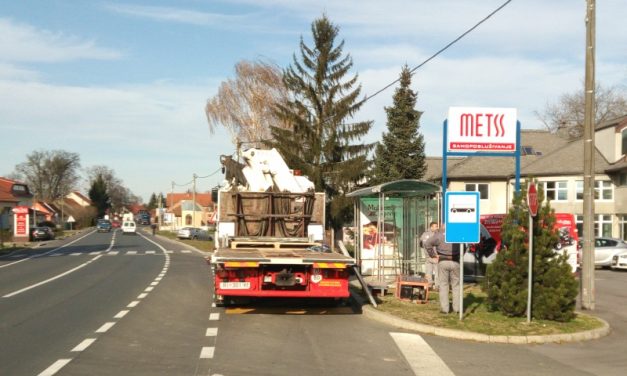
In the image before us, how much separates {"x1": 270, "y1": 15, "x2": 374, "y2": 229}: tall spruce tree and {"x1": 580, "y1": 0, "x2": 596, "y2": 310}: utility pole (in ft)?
84.5

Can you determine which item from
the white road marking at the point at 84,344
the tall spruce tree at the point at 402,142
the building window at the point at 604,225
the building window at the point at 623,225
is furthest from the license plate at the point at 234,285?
the building window at the point at 604,225

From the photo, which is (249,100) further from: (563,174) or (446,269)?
(446,269)

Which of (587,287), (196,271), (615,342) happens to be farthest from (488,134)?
(196,271)

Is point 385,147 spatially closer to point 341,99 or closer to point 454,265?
point 341,99

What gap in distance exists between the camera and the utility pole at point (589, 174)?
14.2 metres

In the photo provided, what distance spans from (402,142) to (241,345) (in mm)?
40927

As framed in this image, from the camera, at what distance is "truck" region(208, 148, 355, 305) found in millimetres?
12625

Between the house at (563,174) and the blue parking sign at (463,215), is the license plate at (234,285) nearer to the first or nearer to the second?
the blue parking sign at (463,215)

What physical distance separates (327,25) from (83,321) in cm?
3278

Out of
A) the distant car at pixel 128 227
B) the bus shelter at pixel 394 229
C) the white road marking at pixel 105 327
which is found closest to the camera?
the white road marking at pixel 105 327

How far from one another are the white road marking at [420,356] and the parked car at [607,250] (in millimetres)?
21624

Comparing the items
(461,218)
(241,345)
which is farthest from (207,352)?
(461,218)

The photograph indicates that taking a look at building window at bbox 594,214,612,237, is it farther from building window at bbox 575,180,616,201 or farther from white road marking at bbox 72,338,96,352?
white road marking at bbox 72,338,96,352

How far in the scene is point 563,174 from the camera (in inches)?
1998
